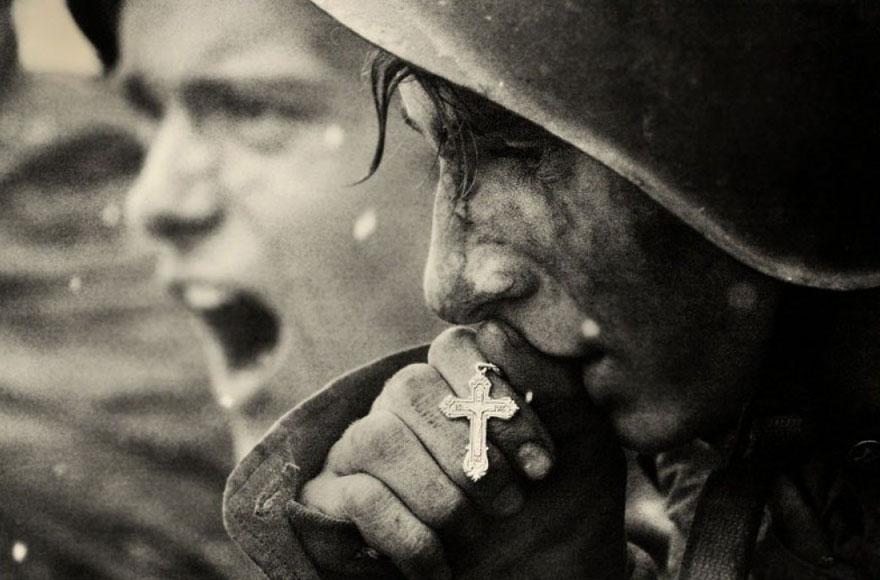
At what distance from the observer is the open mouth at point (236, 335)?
1.14 metres

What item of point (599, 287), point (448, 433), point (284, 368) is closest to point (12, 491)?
point (284, 368)

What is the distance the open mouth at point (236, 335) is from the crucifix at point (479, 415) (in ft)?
1.21

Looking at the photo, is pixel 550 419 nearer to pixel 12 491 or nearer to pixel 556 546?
pixel 556 546

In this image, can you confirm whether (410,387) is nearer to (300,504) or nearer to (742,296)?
(300,504)

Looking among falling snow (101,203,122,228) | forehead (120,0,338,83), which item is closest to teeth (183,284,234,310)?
falling snow (101,203,122,228)

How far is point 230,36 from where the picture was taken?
42.9 inches

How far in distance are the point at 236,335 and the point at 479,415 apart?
42 cm

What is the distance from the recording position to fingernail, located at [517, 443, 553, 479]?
2.76ft

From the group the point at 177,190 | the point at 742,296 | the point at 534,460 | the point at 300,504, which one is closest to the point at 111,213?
the point at 177,190

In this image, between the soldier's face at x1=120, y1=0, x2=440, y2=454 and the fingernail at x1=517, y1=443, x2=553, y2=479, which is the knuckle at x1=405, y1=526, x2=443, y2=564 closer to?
the fingernail at x1=517, y1=443, x2=553, y2=479

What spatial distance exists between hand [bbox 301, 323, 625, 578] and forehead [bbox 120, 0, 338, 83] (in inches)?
15.0

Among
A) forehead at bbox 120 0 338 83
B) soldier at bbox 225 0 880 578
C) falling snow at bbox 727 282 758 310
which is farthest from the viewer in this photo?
forehead at bbox 120 0 338 83

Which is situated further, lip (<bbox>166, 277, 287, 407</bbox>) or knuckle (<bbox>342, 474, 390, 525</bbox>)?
lip (<bbox>166, 277, 287, 407</bbox>)

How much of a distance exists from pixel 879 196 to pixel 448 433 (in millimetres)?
356
